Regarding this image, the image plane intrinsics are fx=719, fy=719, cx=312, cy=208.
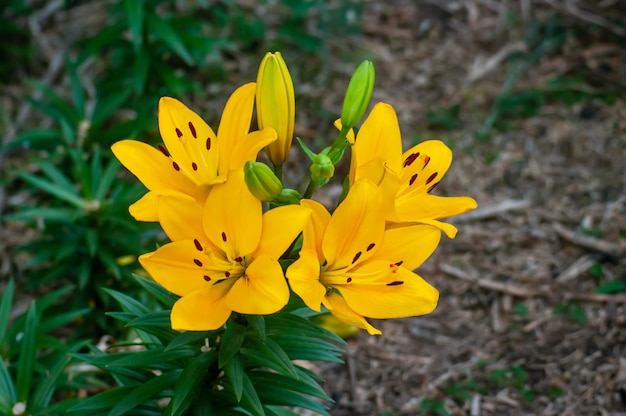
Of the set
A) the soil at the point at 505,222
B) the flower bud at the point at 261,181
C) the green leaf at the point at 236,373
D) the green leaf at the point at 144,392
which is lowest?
the soil at the point at 505,222

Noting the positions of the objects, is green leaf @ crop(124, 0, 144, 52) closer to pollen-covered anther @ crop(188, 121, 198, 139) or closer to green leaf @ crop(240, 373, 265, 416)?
pollen-covered anther @ crop(188, 121, 198, 139)

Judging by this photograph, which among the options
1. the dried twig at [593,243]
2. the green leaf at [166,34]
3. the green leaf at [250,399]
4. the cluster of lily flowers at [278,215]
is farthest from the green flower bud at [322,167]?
the dried twig at [593,243]

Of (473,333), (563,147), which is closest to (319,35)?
(563,147)

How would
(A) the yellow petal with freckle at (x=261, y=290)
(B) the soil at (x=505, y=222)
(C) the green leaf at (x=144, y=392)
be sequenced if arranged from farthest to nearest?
(B) the soil at (x=505, y=222) → (C) the green leaf at (x=144, y=392) → (A) the yellow petal with freckle at (x=261, y=290)

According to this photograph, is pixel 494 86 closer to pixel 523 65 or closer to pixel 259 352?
pixel 523 65

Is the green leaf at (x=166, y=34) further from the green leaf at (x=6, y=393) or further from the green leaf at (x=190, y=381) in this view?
the green leaf at (x=190, y=381)

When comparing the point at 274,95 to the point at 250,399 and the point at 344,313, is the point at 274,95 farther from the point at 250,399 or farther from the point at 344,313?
the point at 250,399

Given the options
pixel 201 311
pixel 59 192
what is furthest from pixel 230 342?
pixel 59 192
